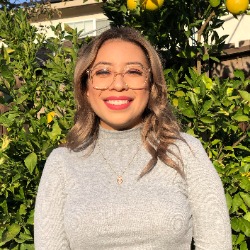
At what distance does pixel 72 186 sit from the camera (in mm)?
2186

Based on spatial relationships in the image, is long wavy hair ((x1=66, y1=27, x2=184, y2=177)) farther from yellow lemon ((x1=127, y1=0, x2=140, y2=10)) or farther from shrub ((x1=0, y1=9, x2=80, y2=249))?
yellow lemon ((x1=127, y1=0, x2=140, y2=10))

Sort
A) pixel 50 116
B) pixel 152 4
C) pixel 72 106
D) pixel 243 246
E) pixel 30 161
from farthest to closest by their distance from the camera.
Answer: pixel 72 106 < pixel 50 116 < pixel 152 4 < pixel 243 246 < pixel 30 161

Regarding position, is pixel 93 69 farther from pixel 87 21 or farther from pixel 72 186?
pixel 87 21

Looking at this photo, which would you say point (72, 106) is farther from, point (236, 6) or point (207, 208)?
point (207, 208)

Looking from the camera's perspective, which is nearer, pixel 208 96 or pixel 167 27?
pixel 208 96

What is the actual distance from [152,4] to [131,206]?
1260 mm

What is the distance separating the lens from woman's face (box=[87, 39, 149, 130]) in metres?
2.12

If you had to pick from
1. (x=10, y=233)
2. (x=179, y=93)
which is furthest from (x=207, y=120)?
(x=10, y=233)

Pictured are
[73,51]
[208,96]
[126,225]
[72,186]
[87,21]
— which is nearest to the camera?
[126,225]

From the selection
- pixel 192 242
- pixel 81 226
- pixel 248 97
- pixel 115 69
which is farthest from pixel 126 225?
pixel 248 97

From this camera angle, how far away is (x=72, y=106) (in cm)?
309

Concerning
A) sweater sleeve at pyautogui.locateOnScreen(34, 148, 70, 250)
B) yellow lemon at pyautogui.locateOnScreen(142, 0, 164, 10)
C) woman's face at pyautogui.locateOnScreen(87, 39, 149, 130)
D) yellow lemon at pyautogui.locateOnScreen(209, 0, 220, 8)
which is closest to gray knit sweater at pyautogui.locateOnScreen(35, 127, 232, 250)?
sweater sleeve at pyautogui.locateOnScreen(34, 148, 70, 250)

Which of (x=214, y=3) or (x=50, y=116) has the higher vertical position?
(x=214, y=3)

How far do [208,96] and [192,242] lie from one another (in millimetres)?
823
